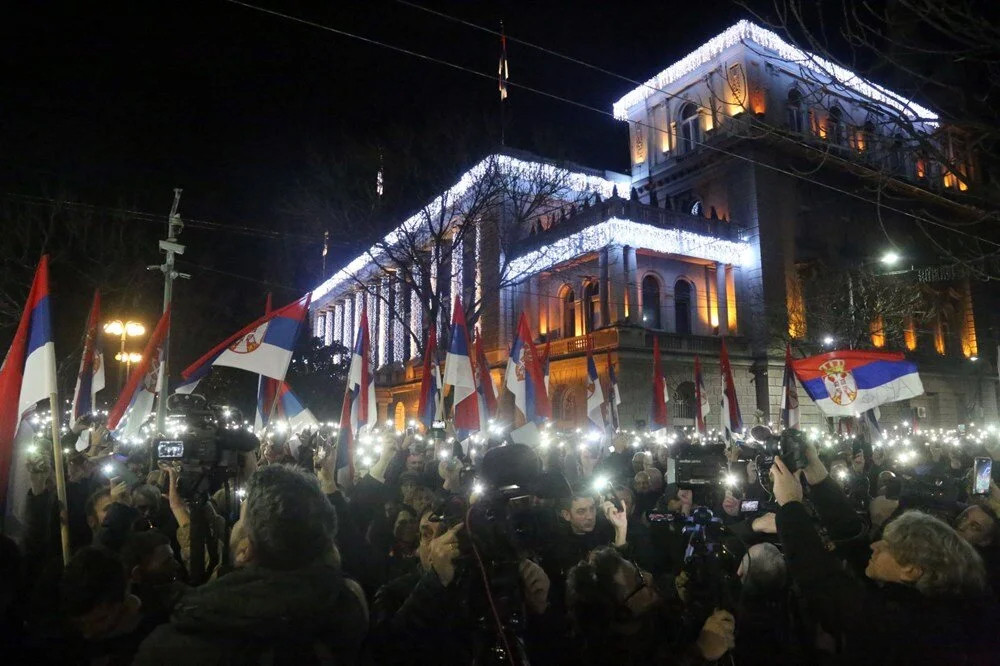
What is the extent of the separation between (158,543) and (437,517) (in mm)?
1458

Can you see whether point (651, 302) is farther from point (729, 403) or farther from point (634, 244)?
point (729, 403)

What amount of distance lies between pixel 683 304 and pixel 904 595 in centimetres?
3102

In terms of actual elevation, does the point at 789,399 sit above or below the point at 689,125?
below

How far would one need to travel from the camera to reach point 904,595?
2.89m

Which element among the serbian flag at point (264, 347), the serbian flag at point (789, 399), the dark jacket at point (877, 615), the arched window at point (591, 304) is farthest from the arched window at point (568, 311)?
the dark jacket at point (877, 615)

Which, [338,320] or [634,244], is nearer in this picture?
[634,244]

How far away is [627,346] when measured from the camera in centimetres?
2823

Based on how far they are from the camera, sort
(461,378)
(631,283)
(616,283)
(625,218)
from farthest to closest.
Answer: (631,283) < (616,283) < (625,218) < (461,378)

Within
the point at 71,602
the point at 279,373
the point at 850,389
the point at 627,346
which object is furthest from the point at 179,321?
the point at 71,602

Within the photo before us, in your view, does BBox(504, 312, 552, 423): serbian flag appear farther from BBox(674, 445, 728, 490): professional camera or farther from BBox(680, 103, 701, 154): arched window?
BBox(680, 103, 701, 154): arched window

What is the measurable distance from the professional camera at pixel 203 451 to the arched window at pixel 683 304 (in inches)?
1181

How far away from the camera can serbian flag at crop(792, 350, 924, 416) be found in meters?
8.87

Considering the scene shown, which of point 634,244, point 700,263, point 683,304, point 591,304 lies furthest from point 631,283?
point 700,263

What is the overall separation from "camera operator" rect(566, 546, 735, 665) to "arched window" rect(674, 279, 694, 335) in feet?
99.9
